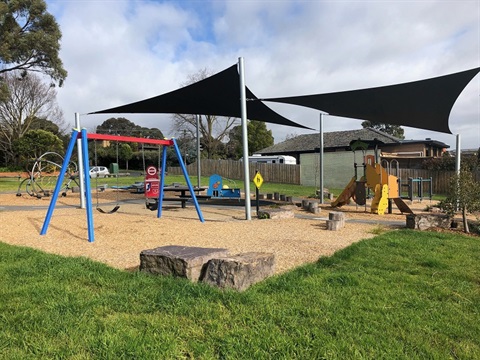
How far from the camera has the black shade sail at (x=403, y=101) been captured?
23.2 feet

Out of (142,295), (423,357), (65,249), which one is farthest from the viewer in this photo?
(65,249)

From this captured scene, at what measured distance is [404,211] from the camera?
9859 mm

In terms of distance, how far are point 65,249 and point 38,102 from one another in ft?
125

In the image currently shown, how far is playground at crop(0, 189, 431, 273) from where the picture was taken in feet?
16.6

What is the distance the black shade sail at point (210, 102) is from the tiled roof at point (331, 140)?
20837 mm

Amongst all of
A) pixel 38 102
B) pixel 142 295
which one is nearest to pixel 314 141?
pixel 38 102

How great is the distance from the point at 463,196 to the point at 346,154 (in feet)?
60.7

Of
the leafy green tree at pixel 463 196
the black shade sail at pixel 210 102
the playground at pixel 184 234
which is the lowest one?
the playground at pixel 184 234

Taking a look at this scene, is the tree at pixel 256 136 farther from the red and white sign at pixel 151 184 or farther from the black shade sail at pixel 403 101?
the black shade sail at pixel 403 101

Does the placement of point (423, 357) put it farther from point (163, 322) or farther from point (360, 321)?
point (163, 322)

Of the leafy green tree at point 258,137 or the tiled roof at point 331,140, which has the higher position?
the leafy green tree at point 258,137

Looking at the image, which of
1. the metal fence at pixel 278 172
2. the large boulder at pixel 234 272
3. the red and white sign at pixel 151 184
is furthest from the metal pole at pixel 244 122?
the metal fence at pixel 278 172

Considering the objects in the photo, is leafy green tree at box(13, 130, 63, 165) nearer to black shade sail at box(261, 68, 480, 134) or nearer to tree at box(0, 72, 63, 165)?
tree at box(0, 72, 63, 165)

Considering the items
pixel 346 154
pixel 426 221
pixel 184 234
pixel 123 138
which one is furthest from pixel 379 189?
pixel 346 154
